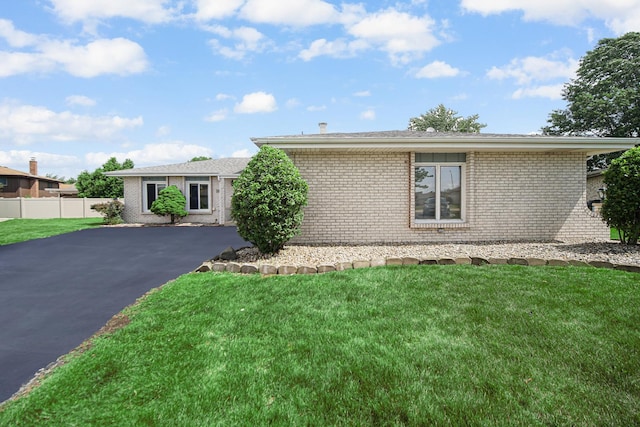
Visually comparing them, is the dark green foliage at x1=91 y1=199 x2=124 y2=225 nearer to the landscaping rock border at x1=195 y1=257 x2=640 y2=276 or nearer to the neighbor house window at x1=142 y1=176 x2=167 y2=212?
the neighbor house window at x1=142 y1=176 x2=167 y2=212

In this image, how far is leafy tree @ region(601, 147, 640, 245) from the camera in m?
7.27

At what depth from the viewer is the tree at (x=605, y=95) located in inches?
926

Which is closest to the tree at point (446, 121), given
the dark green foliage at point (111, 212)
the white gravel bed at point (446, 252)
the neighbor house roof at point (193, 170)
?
the neighbor house roof at point (193, 170)

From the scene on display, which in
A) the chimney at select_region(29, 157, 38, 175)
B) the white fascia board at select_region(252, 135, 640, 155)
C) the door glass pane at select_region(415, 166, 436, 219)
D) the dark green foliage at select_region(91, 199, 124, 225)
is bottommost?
the dark green foliage at select_region(91, 199, 124, 225)

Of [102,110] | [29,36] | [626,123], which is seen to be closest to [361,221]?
[29,36]

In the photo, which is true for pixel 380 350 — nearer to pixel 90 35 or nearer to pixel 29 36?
pixel 90 35

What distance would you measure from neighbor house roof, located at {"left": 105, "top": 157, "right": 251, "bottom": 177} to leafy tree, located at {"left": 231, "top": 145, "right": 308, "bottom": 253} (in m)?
10.8

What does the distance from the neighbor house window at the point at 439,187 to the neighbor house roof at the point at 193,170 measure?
11.0m

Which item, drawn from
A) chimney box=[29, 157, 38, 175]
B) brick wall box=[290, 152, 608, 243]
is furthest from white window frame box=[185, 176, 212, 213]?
chimney box=[29, 157, 38, 175]

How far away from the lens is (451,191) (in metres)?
9.12

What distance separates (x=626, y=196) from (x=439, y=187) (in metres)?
4.04

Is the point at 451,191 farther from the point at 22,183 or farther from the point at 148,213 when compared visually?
the point at 22,183

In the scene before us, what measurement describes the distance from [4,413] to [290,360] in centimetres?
233

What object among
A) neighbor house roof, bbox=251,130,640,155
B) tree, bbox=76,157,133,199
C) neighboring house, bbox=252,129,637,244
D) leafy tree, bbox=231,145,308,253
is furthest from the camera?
tree, bbox=76,157,133,199
